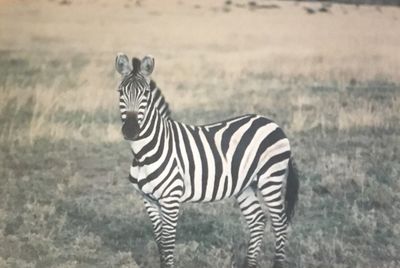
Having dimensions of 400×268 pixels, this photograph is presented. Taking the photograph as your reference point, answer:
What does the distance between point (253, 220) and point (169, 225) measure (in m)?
0.27

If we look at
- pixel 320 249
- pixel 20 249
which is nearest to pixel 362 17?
pixel 320 249

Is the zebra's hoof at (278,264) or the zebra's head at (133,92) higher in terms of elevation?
the zebra's head at (133,92)

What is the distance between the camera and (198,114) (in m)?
1.92

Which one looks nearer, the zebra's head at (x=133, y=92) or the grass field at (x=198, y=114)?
the zebra's head at (x=133, y=92)

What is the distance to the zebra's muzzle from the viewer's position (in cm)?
180

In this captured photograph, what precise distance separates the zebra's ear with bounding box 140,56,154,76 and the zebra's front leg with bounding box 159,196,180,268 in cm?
39

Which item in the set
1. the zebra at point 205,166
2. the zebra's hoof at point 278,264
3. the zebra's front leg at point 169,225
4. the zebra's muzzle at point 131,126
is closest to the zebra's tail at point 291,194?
the zebra at point 205,166

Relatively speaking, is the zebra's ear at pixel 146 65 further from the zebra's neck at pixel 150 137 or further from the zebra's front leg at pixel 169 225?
the zebra's front leg at pixel 169 225

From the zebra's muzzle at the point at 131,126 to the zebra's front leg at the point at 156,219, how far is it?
22 cm

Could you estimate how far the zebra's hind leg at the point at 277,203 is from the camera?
1.88 m

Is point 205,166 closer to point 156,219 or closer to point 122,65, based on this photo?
point 156,219

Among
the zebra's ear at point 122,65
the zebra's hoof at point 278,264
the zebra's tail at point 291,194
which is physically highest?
the zebra's ear at point 122,65

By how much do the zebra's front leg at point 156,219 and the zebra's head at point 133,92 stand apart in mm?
223

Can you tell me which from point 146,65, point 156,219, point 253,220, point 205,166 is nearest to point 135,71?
point 146,65
